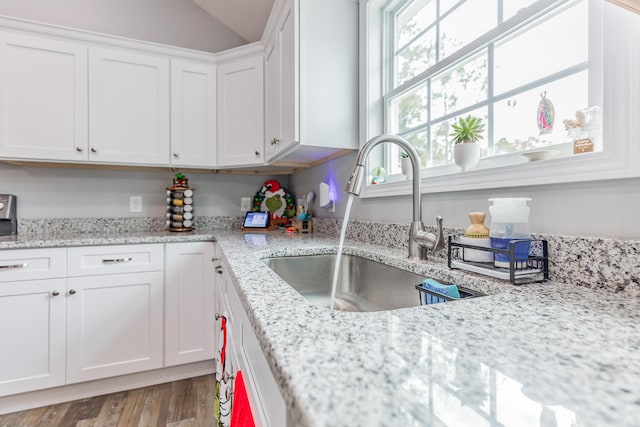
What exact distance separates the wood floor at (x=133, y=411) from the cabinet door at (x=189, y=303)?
188 millimetres

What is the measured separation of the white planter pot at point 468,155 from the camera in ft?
3.47

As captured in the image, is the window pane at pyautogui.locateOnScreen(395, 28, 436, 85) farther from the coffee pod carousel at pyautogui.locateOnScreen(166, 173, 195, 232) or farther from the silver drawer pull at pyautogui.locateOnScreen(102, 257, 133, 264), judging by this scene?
the silver drawer pull at pyautogui.locateOnScreen(102, 257, 133, 264)

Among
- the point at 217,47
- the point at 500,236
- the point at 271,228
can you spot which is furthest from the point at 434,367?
the point at 217,47

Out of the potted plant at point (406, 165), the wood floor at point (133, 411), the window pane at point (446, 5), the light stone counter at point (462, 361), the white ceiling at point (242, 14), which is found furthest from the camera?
the white ceiling at point (242, 14)

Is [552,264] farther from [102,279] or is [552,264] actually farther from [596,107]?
[102,279]

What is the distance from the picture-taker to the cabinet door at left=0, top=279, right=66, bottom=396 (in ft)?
5.23

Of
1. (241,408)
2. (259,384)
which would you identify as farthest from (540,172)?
(241,408)

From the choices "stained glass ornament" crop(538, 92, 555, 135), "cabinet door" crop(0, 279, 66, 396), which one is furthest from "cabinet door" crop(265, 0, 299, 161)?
"cabinet door" crop(0, 279, 66, 396)

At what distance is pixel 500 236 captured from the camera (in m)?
0.78

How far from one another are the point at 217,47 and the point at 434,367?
116 inches

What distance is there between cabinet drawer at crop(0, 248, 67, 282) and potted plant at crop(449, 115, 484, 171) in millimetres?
1977

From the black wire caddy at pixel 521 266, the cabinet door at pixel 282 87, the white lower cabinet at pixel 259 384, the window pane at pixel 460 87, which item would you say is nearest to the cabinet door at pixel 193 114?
the cabinet door at pixel 282 87

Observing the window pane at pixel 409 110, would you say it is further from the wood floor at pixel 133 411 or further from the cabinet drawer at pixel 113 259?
the wood floor at pixel 133 411

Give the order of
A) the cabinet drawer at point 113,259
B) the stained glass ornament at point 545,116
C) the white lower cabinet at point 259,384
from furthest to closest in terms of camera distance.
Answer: the cabinet drawer at point 113,259 < the stained glass ornament at point 545,116 < the white lower cabinet at point 259,384
